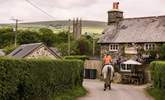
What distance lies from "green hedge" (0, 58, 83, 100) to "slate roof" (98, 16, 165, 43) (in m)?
24.9

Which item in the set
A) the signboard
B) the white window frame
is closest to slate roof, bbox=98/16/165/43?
the white window frame

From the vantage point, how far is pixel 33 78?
19.6m

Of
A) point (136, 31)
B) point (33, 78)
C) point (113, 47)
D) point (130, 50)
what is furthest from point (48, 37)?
point (33, 78)

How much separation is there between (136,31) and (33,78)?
36127 millimetres

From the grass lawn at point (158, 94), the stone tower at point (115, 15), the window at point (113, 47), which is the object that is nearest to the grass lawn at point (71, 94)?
the grass lawn at point (158, 94)

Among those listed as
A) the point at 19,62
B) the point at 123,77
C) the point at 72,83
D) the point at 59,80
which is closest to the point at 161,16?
the point at 123,77

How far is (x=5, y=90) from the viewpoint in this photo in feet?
54.1

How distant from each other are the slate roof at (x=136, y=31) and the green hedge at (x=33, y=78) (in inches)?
980

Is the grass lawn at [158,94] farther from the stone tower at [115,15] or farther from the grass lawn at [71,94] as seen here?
the stone tower at [115,15]

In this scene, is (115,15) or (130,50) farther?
(115,15)

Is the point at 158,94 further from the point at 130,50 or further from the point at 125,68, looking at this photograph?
the point at 130,50

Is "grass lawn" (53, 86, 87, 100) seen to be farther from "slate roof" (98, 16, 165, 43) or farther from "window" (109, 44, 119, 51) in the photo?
"window" (109, 44, 119, 51)

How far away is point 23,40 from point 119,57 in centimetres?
7115

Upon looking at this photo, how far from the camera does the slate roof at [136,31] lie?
51.7 meters
